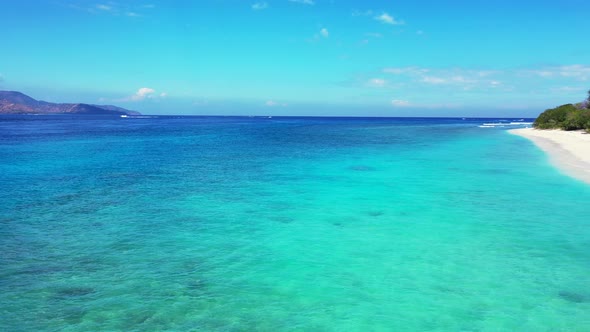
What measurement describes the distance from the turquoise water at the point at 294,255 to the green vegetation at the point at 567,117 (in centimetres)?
4132

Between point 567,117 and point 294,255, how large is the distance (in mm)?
59576

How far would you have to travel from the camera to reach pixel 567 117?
5656 cm

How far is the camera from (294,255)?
10188 mm

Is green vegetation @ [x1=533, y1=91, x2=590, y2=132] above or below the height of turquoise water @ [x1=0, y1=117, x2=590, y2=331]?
above

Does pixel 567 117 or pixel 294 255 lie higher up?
pixel 567 117

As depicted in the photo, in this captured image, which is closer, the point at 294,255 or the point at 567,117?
the point at 294,255

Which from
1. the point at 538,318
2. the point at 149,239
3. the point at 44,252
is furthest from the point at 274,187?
the point at 538,318

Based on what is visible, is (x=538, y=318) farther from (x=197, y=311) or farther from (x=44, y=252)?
(x=44, y=252)

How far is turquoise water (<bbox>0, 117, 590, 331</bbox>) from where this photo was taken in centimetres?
704

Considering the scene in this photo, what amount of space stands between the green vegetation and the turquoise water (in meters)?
41.3

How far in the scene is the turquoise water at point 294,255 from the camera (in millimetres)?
7039

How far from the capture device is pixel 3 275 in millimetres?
8492

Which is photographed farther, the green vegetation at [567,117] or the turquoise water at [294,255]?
the green vegetation at [567,117]

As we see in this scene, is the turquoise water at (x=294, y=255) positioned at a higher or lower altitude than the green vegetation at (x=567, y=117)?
lower
